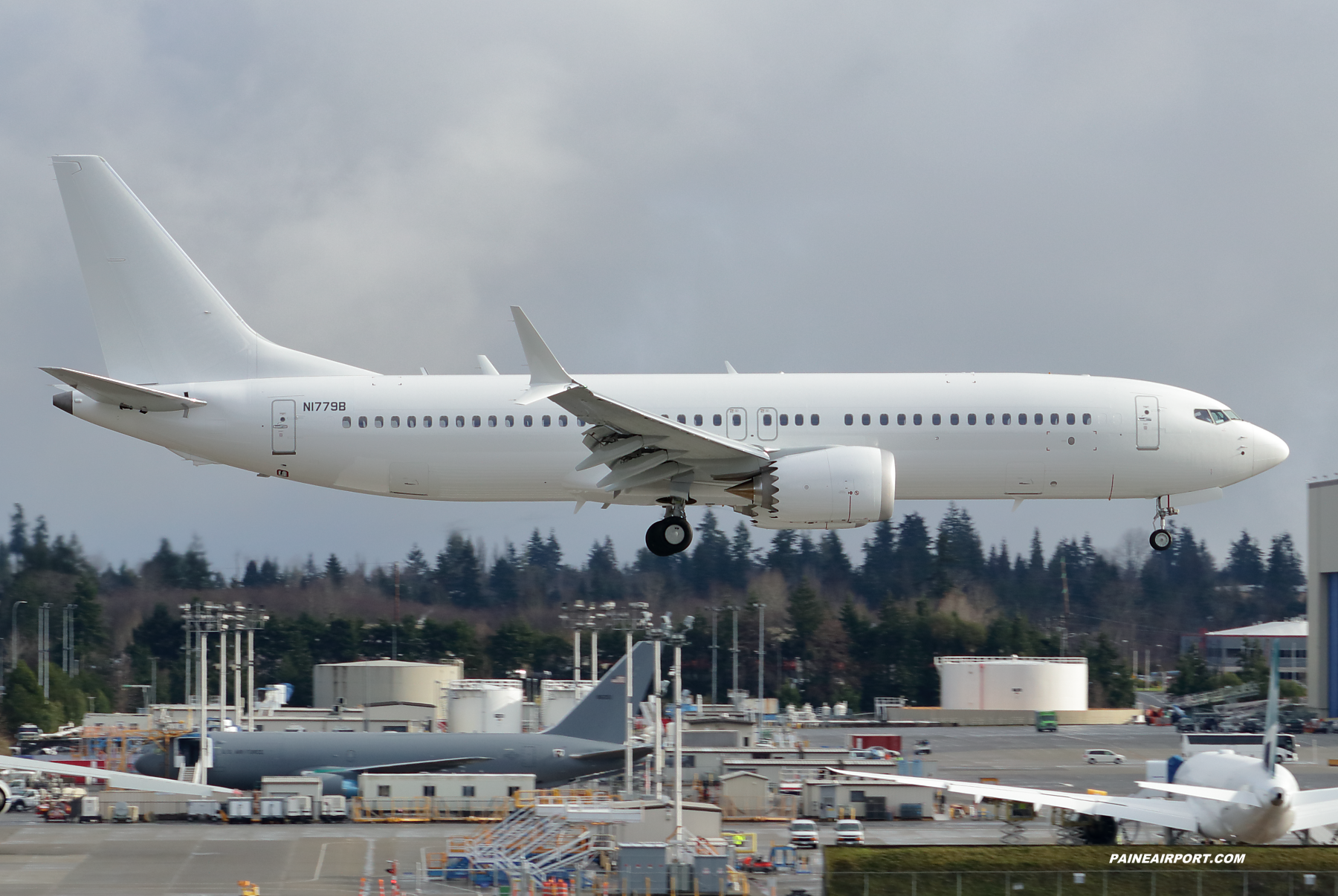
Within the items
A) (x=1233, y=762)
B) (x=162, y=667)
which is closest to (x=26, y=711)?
(x=162, y=667)

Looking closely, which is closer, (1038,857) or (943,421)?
(1038,857)

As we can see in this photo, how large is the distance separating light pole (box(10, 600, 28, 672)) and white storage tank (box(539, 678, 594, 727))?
41.0 m

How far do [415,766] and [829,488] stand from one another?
25647 mm

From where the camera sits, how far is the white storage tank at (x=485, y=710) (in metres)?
74.2

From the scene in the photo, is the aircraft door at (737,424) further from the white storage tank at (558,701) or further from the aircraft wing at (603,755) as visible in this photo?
the white storage tank at (558,701)

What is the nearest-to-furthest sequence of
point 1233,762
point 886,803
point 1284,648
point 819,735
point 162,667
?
1. point 1233,762
2. point 886,803
3. point 819,735
4. point 162,667
5. point 1284,648

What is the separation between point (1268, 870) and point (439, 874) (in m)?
21.9

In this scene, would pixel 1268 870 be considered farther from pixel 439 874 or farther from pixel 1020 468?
pixel 439 874

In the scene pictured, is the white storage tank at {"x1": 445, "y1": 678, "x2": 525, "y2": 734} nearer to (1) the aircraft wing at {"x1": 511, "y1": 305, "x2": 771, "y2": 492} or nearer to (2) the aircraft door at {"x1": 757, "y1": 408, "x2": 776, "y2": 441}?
(1) the aircraft wing at {"x1": 511, "y1": 305, "x2": 771, "y2": 492}

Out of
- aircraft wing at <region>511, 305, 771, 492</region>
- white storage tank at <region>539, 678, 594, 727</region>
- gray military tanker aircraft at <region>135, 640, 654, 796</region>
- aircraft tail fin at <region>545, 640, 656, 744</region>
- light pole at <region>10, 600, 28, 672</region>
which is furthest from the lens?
light pole at <region>10, 600, 28, 672</region>

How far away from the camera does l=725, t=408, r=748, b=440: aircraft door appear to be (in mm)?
41531

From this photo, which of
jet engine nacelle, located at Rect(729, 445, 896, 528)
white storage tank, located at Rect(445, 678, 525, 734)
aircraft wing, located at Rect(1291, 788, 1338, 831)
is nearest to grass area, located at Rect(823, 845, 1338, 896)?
aircraft wing, located at Rect(1291, 788, 1338, 831)

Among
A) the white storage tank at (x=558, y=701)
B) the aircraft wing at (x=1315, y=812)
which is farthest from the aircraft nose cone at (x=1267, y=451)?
the white storage tank at (x=558, y=701)

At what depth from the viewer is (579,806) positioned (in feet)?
153
